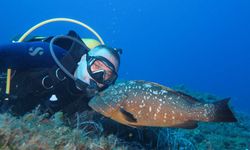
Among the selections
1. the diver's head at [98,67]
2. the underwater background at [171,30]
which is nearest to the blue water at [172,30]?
the underwater background at [171,30]

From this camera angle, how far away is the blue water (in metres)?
162

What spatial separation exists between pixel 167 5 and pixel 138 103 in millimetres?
191353

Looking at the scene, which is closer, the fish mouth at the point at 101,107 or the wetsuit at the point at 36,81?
the fish mouth at the point at 101,107

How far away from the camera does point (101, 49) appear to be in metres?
5.35

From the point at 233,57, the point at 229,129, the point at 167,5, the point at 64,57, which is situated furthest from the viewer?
the point at 167,5

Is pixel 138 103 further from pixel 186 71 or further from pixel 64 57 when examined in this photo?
pixel 186 71

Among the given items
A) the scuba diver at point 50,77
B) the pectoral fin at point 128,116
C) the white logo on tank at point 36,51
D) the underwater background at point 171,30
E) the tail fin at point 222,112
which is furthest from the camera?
the underwater background at point 171,30

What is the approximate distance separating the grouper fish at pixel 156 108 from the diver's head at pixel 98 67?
1454 mm

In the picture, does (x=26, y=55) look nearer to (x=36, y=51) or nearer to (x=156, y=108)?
(x=36, y=51)

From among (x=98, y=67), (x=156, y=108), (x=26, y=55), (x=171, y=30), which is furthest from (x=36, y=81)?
(x=171, y=30)

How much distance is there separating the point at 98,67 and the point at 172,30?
654ft

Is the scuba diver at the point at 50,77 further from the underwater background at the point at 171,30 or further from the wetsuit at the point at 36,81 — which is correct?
the underwater background at the point at 171,30

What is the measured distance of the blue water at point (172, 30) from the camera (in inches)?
6373

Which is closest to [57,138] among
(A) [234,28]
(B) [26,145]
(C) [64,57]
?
(B) [26,145]
